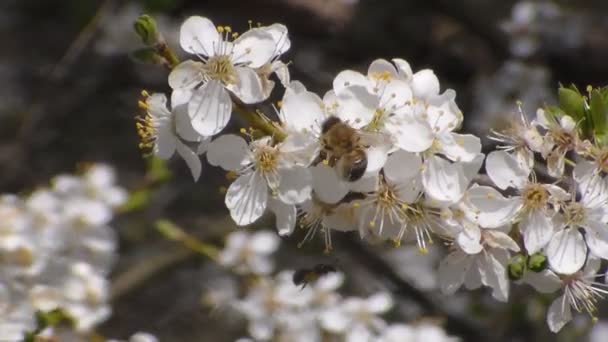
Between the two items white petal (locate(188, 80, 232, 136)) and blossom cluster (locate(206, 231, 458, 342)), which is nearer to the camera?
white petal (locate(188, 80, 232, 136))

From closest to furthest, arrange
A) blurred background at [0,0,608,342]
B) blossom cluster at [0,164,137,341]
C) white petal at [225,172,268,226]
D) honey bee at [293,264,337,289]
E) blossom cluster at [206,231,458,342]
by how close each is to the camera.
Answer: white petal at [225,172,268,226] < honey bee at [293,264,337,289] < blossom cluster at [0,164,137,341] < blossom cluster at [206,231,458,342] < blurred background at [0,0,608,342]

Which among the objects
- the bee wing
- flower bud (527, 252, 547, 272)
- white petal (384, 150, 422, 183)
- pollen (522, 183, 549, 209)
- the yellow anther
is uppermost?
the yellow anther

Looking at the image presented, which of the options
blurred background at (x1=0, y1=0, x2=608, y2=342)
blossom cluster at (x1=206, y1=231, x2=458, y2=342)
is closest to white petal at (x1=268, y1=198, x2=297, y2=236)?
blossom cluster at (x1=206, y1=231, x2=458, y2=342)

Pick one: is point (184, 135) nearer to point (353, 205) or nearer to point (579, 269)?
point (353, 205)

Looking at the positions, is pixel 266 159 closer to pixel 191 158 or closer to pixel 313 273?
pixel 191 158

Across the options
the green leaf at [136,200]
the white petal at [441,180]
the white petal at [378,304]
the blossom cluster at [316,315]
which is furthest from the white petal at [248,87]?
the green leaf at [136,200]

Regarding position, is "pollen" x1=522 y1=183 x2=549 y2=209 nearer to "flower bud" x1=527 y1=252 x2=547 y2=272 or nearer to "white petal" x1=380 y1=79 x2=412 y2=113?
"flower bud" x1=527 y1=252 x2=547 y2=272

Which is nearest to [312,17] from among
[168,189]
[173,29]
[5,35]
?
[173,29]
